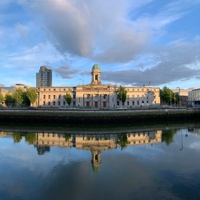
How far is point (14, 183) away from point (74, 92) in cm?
9755

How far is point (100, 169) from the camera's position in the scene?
880 inches

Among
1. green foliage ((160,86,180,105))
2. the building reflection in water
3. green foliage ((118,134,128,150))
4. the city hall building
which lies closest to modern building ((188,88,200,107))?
green foliage ((160,86,180,105))

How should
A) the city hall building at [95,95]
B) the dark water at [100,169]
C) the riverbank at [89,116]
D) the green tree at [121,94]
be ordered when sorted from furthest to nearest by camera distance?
the city hall building at [95,95] → the green tree at [121,94] → the riverbank at [89,116] → the dark water at [100,169]

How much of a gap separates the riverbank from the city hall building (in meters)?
42.4

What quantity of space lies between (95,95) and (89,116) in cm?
4899

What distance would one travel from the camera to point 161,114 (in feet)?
227

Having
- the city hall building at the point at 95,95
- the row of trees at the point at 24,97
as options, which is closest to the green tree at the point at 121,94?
the city hall building at the point at 95,95

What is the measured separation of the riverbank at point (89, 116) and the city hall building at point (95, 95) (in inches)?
1671

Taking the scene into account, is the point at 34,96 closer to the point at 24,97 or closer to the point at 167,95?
the point at 24,97

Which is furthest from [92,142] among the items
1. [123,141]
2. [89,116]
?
[89,116]

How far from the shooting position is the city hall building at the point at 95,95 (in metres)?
111

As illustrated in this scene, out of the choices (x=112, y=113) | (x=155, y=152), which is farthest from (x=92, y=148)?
(x=112, y=113)

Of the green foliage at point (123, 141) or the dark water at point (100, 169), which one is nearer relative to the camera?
the dark water at point (100, 169)

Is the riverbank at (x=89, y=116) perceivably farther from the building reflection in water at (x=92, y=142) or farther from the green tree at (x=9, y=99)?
the green tree at (x=9, y=99)
